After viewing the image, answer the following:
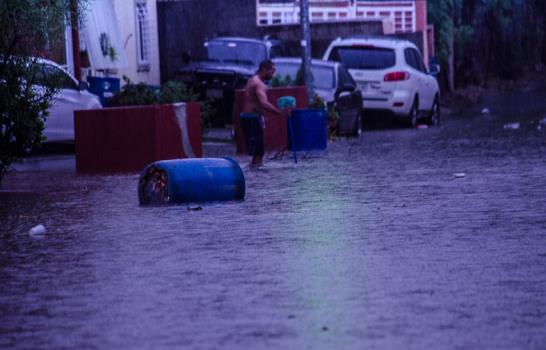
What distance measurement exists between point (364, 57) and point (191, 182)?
60.6 feet

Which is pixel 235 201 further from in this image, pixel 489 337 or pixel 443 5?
pixel 443 5

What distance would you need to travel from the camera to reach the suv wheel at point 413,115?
3300 centimetres

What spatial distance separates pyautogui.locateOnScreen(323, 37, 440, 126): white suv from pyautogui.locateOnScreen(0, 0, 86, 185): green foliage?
52.5 ft

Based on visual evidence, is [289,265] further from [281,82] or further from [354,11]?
[354,11]

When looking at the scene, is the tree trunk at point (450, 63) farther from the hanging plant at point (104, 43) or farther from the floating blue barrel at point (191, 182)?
the floating blue barrel at point (191, 182)

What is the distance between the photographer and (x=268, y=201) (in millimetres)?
14852

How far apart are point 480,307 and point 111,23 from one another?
2293cm

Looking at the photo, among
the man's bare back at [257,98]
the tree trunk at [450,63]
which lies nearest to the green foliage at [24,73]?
the man's bare back at [257,98]

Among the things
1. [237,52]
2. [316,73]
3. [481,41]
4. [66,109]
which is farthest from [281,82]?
[481,41]

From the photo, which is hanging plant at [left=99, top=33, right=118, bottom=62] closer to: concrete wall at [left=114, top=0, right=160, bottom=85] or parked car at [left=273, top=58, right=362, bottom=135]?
concrete wall at [left=114, top=0, right=160, bottom=85]

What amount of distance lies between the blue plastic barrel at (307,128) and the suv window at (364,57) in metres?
9.16

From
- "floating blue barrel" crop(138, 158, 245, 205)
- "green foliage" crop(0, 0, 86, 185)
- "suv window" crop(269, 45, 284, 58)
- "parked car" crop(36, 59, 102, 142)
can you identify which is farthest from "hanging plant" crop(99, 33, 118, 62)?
"floating blue barrel" crop(138, 158, 245, 205)

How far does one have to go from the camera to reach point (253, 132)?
20891 mm

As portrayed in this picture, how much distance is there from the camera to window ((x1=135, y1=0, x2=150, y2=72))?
35250mm
